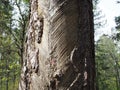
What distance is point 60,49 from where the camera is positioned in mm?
1685

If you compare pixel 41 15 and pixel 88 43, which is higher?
pixel 41 15

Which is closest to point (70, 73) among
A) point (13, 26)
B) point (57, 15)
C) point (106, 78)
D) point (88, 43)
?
point (88, 43)

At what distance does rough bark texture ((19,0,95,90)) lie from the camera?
1.67 meters

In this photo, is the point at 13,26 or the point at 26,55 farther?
the point at 13,26

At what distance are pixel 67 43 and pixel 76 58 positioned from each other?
10 cm

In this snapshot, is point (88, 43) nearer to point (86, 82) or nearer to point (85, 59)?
point (85, 59)

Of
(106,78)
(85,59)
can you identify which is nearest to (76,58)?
(85,59)

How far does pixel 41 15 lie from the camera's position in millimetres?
1764

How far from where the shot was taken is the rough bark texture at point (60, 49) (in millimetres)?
1671

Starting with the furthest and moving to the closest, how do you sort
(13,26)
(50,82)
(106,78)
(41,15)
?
(106,78), (13,26), (41,15), (50,82)

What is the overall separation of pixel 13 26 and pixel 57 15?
2028cm

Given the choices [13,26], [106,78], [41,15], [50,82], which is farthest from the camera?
[106,78]

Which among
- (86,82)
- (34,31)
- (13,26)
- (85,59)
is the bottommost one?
(86,82)

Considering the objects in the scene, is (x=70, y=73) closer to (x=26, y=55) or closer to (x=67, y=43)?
(x=67, y=43)
